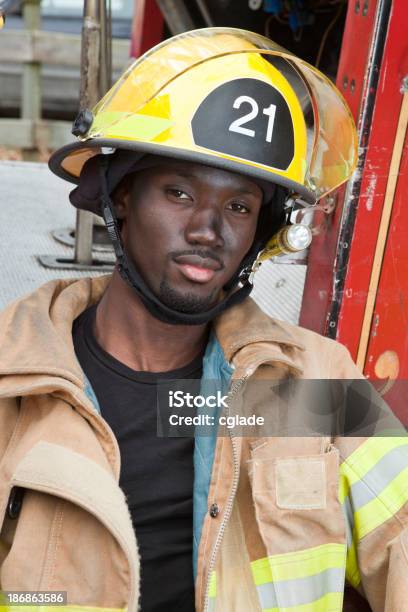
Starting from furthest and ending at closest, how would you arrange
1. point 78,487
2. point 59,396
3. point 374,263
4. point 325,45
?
point 325,45 < point 374,263 < point 59,396 < point 78,487

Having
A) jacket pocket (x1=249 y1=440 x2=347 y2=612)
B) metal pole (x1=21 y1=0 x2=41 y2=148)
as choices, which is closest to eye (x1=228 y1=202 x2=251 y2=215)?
jacket pocket (x1=249 y1=440 x2=347 y2=612)

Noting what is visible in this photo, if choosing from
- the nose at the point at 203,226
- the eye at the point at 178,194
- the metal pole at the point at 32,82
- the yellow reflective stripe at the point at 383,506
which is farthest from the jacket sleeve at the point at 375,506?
the metal pole at the point at 32,82

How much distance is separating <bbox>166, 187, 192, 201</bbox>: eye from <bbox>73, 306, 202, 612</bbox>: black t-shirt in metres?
0.41

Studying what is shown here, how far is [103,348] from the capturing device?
193 cm

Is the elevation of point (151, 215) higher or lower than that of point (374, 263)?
higher

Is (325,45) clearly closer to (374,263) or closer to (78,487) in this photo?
(374,263)

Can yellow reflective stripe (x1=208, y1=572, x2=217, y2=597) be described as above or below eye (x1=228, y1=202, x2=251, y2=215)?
below

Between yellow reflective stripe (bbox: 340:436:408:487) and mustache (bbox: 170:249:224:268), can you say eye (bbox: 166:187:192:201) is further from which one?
yellow reflective stripe (bbox: 340:436:408:487)

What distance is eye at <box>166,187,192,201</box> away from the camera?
1.81 m

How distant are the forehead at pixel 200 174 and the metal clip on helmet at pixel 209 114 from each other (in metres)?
0.04

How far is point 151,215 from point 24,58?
8.75m

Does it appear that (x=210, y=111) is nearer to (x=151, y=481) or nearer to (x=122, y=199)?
(x=122, y=199)

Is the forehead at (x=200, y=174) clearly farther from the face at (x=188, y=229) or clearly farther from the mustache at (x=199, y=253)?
the mustache at (x=199, y=253)

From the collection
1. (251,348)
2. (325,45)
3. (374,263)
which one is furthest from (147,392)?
(325,45)
